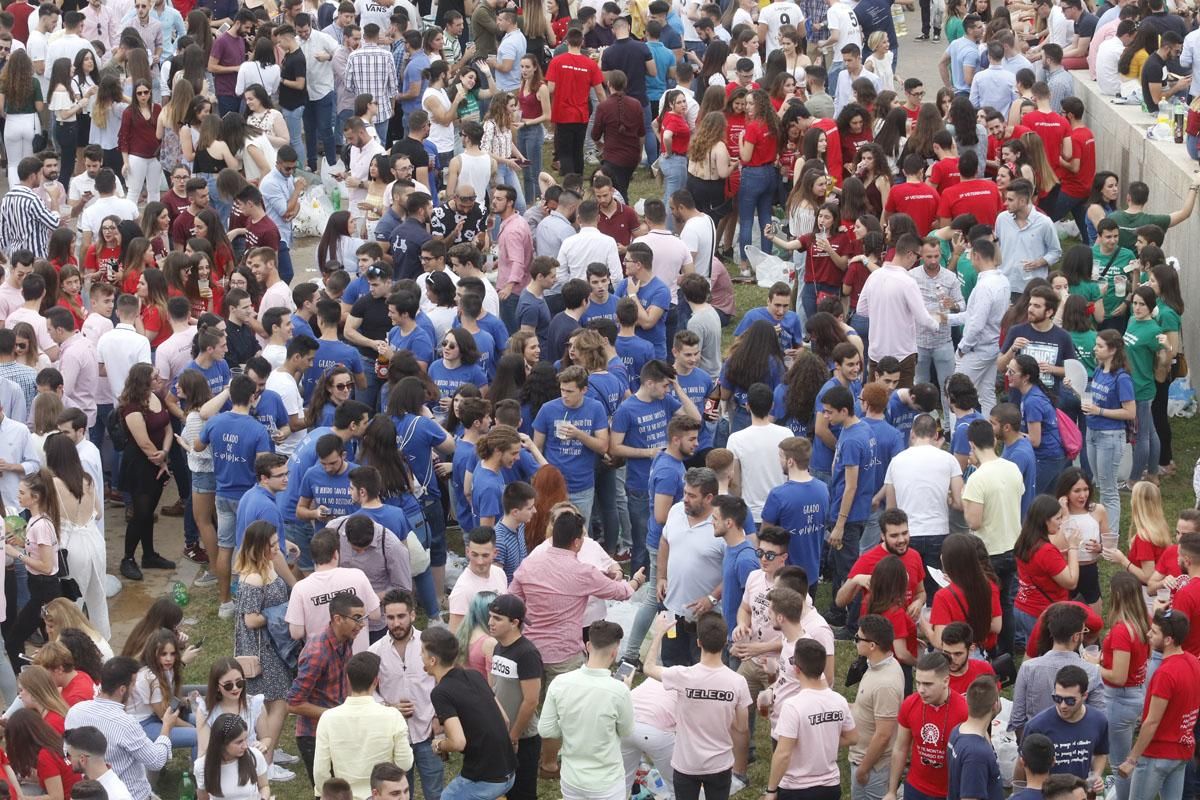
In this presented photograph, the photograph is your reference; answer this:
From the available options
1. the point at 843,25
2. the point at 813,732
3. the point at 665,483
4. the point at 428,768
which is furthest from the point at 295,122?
the point at 813,732

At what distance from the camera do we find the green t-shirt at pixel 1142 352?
1214 centimetres

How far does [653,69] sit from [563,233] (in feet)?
16.1

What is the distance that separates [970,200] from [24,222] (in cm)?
796

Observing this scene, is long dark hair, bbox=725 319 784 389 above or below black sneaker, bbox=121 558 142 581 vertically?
above

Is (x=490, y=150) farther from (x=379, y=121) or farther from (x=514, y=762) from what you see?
(x=514, y=762)

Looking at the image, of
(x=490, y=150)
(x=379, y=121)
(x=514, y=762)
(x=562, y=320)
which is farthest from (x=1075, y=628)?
(x=379, y=121)

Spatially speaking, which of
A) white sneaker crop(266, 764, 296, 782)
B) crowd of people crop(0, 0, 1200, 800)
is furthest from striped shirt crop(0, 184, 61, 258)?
white sneaker crop(266, 764, 296, 782)

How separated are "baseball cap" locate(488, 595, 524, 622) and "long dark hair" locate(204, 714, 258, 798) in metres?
1.35

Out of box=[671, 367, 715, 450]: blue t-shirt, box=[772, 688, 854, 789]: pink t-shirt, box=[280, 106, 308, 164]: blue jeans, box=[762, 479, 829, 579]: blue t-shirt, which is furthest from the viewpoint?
box=[280, 106, 308, 164]: blue jeans

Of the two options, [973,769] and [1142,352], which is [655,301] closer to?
[1142,352]

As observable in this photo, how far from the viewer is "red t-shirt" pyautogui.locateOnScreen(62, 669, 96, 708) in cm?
879

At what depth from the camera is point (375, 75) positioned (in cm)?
1777

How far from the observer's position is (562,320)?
12.2 metres

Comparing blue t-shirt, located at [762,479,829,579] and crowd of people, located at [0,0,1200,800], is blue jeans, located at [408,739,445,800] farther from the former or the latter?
blue t-shirt, located at [762,479,829,579]
